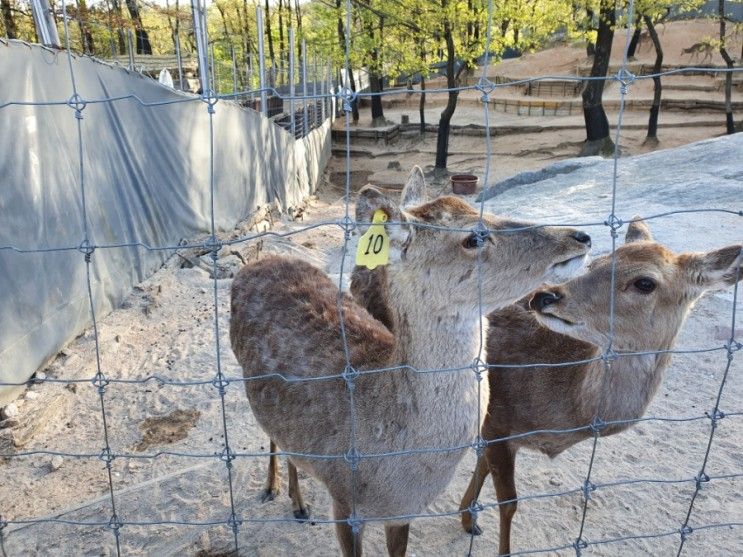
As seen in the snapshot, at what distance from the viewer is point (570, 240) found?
8.27 ft

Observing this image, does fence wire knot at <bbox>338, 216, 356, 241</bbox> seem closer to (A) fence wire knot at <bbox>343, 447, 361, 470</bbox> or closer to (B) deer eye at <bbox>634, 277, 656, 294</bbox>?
(A) fence wire knot at <bbox>343, 447, 361, 470</bbox>

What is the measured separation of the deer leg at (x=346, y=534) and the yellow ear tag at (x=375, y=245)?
1088mm

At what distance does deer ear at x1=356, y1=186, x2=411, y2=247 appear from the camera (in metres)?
2.25

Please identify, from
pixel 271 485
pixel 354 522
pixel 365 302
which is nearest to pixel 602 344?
pixel 354 522

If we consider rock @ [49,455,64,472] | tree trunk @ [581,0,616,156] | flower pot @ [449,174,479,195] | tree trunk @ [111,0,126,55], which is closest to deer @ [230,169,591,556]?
rock @ [49,455,64,472]

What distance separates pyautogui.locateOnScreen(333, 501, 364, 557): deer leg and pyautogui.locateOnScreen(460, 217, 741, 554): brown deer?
20.8 inches

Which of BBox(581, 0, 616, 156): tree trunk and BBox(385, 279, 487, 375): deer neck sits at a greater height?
BBox(581, 0, 616, 156): tree trunk

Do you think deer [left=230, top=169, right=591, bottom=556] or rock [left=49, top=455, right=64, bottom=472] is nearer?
deer [left=230, top=169, right=591, bottom=556]

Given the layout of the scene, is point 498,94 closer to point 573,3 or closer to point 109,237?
→ point 573,3

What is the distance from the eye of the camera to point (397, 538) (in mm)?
2871

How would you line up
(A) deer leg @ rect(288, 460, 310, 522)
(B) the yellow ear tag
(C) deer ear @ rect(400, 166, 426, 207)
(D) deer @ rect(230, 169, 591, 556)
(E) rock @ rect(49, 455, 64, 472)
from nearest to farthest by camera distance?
(B) the yellow ear tag
(D) deer @ rect(230, 169, 591, 556)
(C) deer ear @ rect(400, 166, 426, 207)
(A) deer leg @ rect(288, 460, 310, 522)
(E) rock @ rect(49, 455, 64, 472)

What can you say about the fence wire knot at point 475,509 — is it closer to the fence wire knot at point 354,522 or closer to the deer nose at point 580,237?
the fence wire knot at point 354,522

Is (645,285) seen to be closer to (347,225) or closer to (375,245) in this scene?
(375,245)

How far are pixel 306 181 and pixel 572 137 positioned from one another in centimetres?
859
